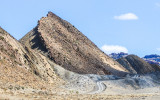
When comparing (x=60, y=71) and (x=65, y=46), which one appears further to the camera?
(x=65, y=46)

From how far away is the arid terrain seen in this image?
60.4 meters

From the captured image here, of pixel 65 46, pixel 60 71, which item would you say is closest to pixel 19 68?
pixel 60 71

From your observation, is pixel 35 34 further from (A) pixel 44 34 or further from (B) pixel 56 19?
(B) pixel 56 19

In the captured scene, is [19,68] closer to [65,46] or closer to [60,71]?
[60,71]

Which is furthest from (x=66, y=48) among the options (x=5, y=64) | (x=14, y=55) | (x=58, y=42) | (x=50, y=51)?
(x=5, y=64)

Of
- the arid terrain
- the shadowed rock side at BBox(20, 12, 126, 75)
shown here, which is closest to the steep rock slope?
the arid terrain

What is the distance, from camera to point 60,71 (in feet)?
323

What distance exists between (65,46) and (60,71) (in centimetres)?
3218

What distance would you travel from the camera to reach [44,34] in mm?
128750

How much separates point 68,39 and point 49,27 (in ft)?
35.0

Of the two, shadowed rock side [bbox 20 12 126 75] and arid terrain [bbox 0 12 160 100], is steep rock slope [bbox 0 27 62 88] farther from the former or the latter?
shadowed rock side [bbox 20 12 126 75]

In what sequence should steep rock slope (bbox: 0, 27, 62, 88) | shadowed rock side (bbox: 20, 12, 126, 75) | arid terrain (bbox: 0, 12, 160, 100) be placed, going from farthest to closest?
shadowed rock side (bbox: 20, 12, 126, 75)
steep rock slope (bbox: 0, 27, 62, 88)
arid terrain (bbox: 0, 12, 160, 100)

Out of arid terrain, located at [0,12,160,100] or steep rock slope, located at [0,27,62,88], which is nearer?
arid terrain, located at [0,12,160,100]

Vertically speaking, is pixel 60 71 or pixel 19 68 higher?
pixel 60 71
